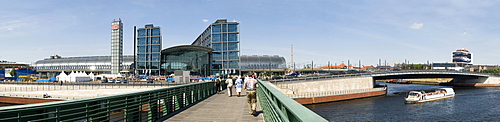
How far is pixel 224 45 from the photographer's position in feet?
358

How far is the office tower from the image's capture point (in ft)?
389

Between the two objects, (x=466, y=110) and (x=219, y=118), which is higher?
(x=219, y=118)

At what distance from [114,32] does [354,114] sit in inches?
3962

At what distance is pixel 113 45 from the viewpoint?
11944 cm

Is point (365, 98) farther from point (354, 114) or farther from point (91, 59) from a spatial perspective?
point (91, 59)

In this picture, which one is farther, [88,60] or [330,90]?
[88,60]

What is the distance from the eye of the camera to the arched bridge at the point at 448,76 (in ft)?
274

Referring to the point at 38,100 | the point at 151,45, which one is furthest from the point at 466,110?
the point at 151,45

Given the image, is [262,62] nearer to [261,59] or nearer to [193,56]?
[261,59]

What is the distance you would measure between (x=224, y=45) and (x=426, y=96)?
65950mm

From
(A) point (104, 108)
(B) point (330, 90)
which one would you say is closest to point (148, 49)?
(B) point (330, 90)

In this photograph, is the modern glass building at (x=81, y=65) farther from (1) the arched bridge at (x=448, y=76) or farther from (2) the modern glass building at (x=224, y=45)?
(1) the arched bridge at (x=448, y=76)

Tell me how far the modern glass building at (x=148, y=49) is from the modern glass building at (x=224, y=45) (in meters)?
21.8

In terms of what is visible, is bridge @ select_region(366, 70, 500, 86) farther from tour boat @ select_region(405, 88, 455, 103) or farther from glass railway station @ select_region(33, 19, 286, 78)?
glass railway station @ select_region(33, 19, 286, 78)
